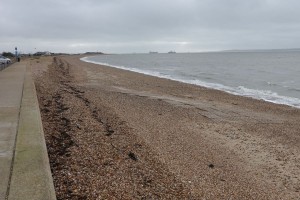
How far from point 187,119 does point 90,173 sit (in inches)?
258

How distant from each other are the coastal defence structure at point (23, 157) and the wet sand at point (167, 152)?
0.46 metres

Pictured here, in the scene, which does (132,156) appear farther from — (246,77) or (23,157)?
(246,77)

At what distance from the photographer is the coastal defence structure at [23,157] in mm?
3928

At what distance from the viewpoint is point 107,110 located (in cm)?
1181

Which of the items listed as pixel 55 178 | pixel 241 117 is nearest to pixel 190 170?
pixel 55 178

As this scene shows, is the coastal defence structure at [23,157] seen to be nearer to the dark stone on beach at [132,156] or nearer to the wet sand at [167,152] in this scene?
the wet sand at [167,152]

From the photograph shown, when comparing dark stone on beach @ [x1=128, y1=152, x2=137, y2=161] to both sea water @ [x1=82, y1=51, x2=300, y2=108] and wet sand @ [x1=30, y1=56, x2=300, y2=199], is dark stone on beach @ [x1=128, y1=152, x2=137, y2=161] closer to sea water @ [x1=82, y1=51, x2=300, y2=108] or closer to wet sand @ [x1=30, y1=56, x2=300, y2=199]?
wet sand @ [x1=30, y1=56, x2=300, y2=199]

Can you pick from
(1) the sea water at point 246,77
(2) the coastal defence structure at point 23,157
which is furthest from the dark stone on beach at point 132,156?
(1) the sea water at point 246,77

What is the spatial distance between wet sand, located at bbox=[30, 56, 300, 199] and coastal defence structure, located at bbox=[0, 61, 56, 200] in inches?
17.9

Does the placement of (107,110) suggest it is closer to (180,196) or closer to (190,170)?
(190,170)

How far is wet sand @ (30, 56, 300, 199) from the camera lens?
215 inches

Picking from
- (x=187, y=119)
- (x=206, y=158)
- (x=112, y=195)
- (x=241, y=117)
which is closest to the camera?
(x=112, y=195)

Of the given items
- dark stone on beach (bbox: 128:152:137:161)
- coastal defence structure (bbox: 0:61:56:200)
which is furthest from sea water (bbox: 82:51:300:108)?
coastal defence structure (bbox: 0:61:56:200)

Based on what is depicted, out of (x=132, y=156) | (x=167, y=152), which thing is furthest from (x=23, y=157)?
(x=167, y=152)
